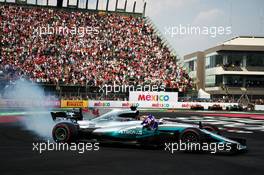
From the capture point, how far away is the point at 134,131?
1317 centimetres

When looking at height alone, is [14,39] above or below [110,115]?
above

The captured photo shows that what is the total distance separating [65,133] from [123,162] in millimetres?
3750

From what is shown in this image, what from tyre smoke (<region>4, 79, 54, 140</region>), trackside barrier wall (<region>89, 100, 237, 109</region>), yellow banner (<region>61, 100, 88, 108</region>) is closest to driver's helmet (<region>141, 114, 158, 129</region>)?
tyre smoke (<region>4, 79, 54, 140</region>)

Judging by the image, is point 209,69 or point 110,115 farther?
point 209,69

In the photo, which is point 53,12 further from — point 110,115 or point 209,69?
point 110,115

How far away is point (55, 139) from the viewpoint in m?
14.0

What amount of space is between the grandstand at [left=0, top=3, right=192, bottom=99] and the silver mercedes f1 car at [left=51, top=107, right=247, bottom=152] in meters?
23.5

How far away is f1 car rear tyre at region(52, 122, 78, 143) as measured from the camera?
1358 cm

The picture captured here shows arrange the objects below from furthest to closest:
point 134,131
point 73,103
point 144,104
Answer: point 144,104 < point 73,103 < point 134,131

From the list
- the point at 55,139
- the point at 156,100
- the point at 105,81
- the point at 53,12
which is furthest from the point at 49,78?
the point at 55,139

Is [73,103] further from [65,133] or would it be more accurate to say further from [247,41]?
[247,41]

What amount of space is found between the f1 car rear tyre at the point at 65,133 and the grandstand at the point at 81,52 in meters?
23.2

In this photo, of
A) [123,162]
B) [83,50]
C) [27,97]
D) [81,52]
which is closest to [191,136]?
[123,162]

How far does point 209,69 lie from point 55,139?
190 ft
